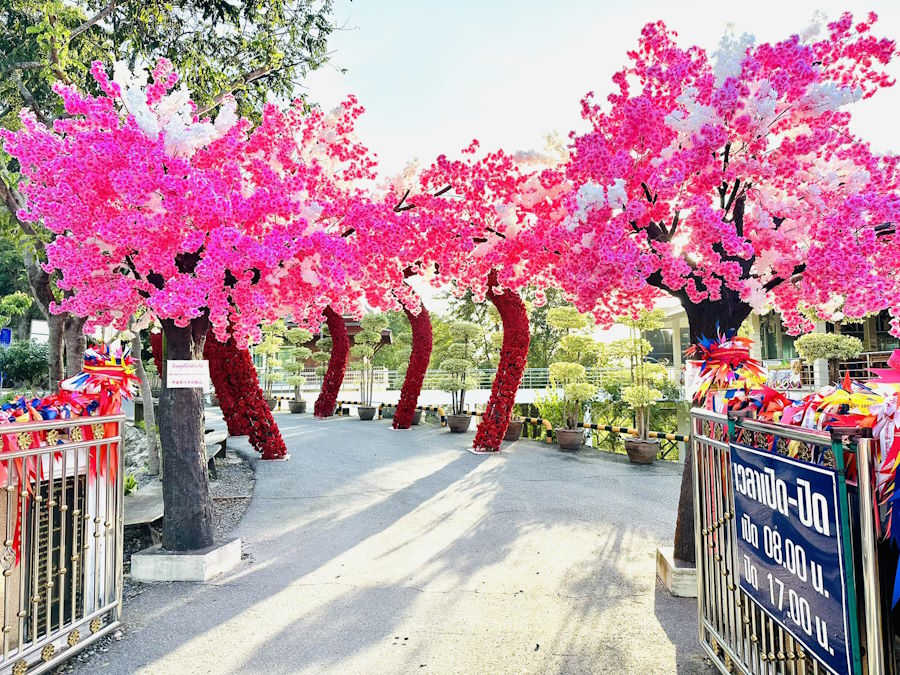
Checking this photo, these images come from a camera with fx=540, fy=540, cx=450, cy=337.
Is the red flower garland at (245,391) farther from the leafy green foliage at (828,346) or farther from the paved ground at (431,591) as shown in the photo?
the leafy green foliage at (828,346)

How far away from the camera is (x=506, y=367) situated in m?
9.97

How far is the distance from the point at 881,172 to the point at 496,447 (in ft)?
23.8

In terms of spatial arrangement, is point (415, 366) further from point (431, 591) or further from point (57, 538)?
point (57, 538)

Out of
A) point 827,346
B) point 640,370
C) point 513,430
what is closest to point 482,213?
point 640,370

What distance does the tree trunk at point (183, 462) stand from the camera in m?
4.28

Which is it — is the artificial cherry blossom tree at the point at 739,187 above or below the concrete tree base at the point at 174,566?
above

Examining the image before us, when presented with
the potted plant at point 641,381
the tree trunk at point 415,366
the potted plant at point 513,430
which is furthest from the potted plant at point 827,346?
the tree trunk at point 415,366

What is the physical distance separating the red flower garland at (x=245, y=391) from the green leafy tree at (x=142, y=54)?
6.90ft

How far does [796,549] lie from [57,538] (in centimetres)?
393

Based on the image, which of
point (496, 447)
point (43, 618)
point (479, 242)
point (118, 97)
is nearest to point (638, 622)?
point (43, 618)

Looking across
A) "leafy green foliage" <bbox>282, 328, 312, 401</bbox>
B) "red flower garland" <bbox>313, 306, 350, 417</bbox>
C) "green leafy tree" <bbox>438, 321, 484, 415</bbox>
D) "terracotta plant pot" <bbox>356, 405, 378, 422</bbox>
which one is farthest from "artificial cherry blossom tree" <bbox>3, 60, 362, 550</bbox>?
"leafy green foliage" <bbox>282, 328, 312, 401</bbox>

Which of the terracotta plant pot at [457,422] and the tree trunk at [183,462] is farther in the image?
the terracotta plant pot at [457,422]

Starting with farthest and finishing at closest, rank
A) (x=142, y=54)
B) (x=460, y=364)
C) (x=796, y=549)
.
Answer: (x=460, y=364) < (x=142, y=54) < (x=796, y=549)

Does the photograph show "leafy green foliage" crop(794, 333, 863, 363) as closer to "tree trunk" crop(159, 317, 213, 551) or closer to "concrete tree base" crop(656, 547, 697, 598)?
"concrete tree base" crop(656, 547, 697, 598)
